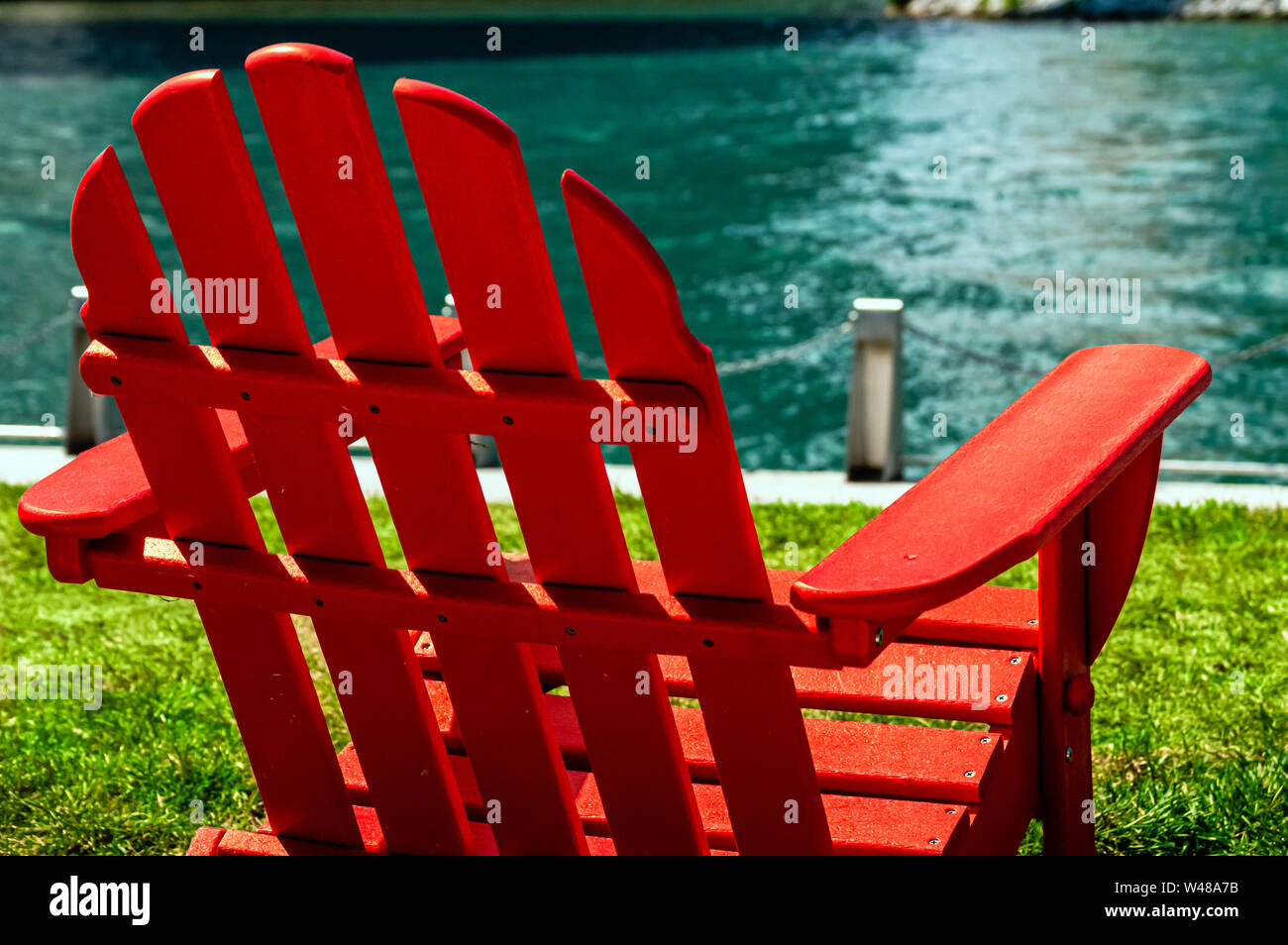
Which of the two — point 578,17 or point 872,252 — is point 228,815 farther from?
point 578,17

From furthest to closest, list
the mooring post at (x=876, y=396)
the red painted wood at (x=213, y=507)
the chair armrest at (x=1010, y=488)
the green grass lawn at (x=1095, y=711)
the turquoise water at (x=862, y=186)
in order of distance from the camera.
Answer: the turquoise water at (x=862, y=186), the mooring post at (x=876, y=396), the green grass lawn at (x=1095, y=711), the red painted wood at (x=213, y=507), the chair armrest at (x=1010, y=488)

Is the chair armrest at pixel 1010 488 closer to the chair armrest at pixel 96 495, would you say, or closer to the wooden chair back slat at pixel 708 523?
the wooden chair back slat at pixel 708 523

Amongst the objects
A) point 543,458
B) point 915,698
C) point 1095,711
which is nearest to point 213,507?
point 543,458

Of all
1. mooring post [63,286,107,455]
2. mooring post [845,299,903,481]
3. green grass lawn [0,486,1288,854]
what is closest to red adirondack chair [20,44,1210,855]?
green grass lawn [0,486,1288,854]

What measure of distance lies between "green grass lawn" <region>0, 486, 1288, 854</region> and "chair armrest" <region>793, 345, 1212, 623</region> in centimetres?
105

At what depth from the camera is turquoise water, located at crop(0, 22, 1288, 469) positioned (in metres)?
12.2

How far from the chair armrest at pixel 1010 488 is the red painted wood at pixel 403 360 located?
0.48 metres

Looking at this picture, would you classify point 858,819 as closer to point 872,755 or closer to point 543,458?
point 872,755

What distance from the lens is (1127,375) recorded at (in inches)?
85.3

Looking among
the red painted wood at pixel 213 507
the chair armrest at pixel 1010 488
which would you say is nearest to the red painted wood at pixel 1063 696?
the chair armrest at pixel 1010 488

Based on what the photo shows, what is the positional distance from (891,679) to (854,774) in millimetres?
238

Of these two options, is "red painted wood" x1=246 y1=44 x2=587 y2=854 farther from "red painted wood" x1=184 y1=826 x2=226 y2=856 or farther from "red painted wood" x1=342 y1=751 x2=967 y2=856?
"red painted wood" x1=184 y1=826 x2=226 y2=856

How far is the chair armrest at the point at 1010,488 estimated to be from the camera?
1.52 meters
